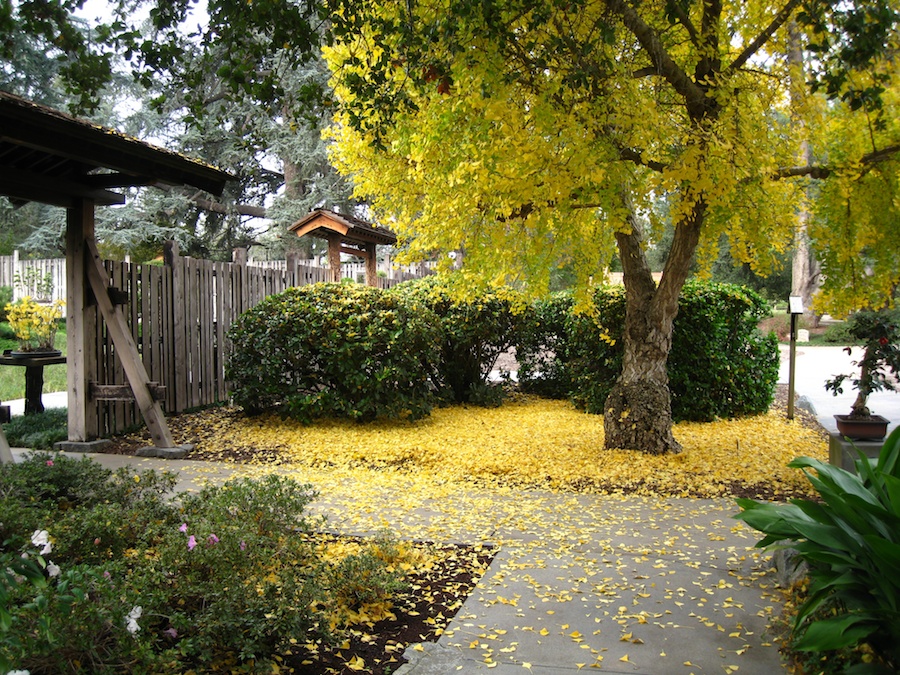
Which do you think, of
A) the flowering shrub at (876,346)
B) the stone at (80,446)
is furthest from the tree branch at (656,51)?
the stone at (80,446)

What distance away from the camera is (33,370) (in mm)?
8547

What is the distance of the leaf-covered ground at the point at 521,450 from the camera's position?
19.5 ft

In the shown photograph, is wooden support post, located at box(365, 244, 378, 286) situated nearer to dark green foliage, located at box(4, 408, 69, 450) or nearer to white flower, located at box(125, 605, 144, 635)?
dark green foliage, located at box(4, 408, 69, 450)

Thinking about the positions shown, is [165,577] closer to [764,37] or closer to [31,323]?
[764,37]

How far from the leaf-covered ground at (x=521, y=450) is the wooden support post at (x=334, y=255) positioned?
3359mm

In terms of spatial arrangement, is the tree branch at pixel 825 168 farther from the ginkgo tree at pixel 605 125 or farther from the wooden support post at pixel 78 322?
the wooden support post at pixel 78 322

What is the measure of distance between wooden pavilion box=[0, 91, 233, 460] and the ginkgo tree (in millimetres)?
1658

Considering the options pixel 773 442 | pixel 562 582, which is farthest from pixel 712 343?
pixel 562 582

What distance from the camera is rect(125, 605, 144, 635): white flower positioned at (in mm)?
2408

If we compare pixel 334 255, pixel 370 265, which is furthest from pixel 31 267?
pixel 334 255

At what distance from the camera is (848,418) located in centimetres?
571

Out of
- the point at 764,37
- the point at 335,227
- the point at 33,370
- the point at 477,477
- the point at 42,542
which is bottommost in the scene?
the point at 477,477

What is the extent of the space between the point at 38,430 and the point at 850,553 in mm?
7620

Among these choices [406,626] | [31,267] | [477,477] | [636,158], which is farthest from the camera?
[31,267]
